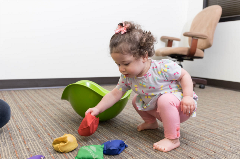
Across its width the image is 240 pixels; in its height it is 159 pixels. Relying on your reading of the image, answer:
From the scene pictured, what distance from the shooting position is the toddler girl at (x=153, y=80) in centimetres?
69

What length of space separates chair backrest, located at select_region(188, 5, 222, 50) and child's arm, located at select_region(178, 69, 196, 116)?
4.62 feet

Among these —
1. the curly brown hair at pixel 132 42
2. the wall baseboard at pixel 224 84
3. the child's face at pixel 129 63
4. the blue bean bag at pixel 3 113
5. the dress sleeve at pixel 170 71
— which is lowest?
the wall baseboard at pixel 224 84

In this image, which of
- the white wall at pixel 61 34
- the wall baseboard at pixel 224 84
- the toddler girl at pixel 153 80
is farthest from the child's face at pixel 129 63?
Result: the wall baseboard at pixel 224 84

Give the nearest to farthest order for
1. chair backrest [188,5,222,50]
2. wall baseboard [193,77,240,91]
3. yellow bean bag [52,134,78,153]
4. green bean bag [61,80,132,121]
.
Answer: yellow bean bag [52,134,78,153] < green bean bag [61,80,132,121] < chair backrest [188,5,222,50] < wall baseboard [193,77,240,91]

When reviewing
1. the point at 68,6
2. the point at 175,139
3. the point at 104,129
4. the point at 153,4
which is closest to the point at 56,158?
the point at 104,129

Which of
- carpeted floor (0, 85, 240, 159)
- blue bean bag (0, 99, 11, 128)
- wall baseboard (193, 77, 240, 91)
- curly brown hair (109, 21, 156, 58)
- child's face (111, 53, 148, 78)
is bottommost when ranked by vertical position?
wall baseboard (193, 77, 240, 91)

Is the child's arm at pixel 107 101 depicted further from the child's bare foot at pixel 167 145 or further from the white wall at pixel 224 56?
the white wall at pixel 224 56

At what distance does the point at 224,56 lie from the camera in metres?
2.17

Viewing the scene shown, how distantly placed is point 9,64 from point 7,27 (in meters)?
0.31

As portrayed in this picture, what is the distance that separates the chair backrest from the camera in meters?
1.94

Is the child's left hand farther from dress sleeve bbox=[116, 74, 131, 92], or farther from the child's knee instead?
dress sleeve bbox=[116, 74, 131, 92]

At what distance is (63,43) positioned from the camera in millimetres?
1990

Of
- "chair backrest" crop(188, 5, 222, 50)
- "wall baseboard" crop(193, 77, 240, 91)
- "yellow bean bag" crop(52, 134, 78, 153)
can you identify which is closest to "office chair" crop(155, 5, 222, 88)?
"chair backrest" crop(188, 5, 222, 50)

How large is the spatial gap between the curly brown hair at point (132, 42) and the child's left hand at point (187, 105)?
21 centimetres
